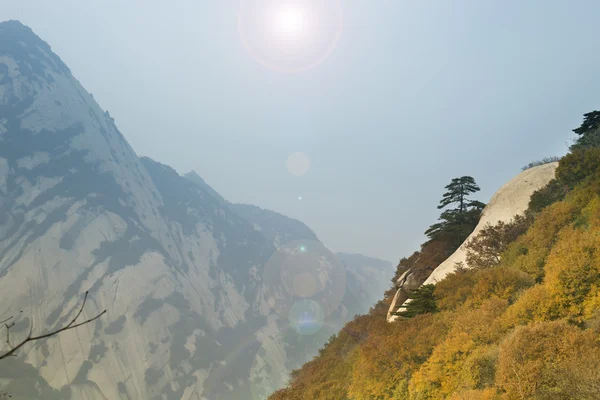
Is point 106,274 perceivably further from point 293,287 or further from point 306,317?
point 306,317

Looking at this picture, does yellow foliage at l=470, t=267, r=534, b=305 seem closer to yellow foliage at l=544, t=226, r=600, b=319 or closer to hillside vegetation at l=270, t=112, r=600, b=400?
hillside vegetation at l=270, t=112, r=600, b=400

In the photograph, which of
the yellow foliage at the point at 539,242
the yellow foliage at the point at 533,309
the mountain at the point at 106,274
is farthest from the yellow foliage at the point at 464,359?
the mountain at the point at 106,274

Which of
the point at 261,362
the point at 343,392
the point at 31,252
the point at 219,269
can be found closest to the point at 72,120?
the point at 31,252

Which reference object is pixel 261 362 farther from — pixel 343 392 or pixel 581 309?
pixel 581 309

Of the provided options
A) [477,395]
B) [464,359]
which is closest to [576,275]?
[464,359]

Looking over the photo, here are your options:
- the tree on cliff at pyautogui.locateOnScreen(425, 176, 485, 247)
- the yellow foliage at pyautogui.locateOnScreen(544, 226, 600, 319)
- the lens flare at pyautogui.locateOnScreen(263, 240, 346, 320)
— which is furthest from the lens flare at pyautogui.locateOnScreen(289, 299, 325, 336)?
the yellow foliage at pyautogui.locateOnScreen(544, 226, 600, 319)

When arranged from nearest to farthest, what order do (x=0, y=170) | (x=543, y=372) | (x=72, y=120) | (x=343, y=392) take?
(x=543, y=372)
(x=343, y=392)
(x=0, y=170)
(x=72, y=120)

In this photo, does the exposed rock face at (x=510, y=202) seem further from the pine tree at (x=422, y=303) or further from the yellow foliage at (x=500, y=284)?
the yellow foliage at (x=500, y=284)
